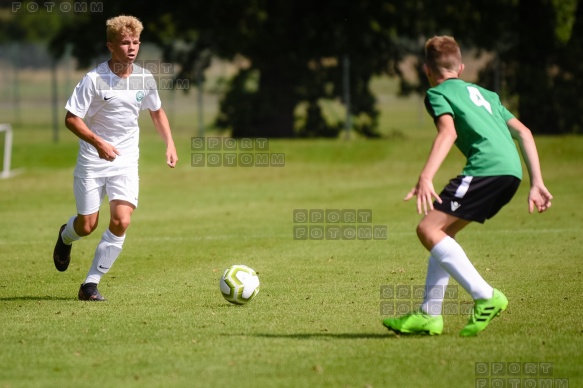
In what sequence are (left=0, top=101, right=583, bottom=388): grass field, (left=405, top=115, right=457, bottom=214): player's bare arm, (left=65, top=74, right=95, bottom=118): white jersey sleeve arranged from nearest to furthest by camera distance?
(left=0, top=101, right=583, bottom=388): grass field < (left=405, top=115, right=457, bottom=214): player's bare arm < (left=65, top=74, right=95, bottom=118): white jersey sleeve

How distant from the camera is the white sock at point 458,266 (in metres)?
6.86

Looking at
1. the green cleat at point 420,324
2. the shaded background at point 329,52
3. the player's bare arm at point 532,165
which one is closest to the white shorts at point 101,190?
the green cleat at point 420,324

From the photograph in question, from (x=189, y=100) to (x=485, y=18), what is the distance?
28.5m

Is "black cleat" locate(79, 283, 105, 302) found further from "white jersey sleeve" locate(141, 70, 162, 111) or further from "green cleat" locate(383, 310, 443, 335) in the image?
"green cleat" locate(383, 310, 443, 335)

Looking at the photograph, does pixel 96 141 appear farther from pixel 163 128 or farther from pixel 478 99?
pixel 478 99

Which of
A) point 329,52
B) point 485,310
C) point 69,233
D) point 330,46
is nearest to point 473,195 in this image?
point 485,310

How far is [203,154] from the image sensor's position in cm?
2550

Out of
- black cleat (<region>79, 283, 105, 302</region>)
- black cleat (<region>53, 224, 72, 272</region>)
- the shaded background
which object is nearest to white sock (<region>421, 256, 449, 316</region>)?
black cleat (<region>79, 283, 105, 302</region>)

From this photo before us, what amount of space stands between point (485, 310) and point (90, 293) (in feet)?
12.0

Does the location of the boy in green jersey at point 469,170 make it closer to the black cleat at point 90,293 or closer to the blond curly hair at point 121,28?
the blond curly hair at point 121,28

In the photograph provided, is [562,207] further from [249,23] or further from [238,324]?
[249,23]

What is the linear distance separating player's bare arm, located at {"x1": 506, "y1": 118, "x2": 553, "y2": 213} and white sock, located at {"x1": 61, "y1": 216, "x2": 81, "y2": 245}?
4.26m

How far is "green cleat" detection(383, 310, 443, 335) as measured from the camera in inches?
280

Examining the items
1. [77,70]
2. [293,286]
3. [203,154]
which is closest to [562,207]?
[293,286]
